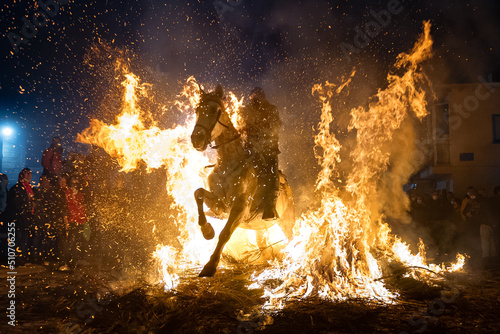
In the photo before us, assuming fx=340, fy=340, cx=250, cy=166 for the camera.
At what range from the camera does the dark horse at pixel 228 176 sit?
6105 millimetres

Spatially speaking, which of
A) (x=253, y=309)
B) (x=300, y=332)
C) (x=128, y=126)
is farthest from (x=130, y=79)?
(x=300, y=332)

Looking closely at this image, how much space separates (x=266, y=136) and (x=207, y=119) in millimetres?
1592

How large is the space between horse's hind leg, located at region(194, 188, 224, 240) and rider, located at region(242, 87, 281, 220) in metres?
0.97

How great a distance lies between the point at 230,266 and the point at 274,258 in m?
1.03

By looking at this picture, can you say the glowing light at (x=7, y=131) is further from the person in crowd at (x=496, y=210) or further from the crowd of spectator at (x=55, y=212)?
the person in crowd at (x=496, y=210)

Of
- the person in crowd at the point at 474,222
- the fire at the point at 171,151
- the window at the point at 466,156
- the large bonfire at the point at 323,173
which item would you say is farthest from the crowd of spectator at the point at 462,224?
the window at the point at 466,156

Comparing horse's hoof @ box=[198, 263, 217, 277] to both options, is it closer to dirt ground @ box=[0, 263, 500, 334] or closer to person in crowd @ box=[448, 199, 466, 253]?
dirt ground @ box=[0, 263, 500, 334]

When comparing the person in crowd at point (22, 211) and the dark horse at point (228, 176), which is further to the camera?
the person in crowd at point (22, 211)

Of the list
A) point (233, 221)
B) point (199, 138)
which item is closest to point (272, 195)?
point (233, 221)

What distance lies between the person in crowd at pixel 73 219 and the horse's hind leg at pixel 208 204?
177 inches

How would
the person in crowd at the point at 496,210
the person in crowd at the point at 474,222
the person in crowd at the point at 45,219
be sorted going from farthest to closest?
the person in crowd at the point at 474,222 → the person in crowd at the point at 496,210 → the person in crowd at the point at 45,219

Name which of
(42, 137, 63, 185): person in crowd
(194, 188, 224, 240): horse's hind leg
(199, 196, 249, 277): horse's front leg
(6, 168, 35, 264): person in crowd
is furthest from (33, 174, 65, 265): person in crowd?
(199, 196, 249, 277): horse's front leg

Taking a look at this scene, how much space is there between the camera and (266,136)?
7156 mm

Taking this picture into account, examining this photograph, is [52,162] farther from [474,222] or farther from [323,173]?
[474,222]
